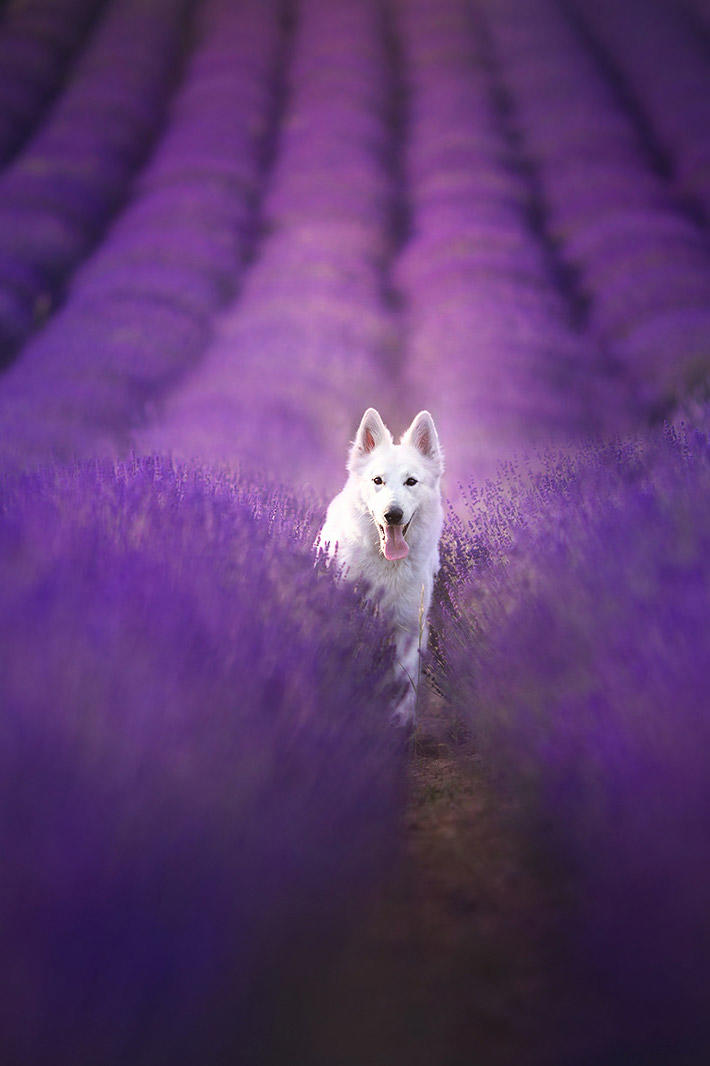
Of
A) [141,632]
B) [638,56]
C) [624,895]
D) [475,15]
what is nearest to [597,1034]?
[624,895]

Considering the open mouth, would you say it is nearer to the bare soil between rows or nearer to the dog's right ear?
the dog's right ear

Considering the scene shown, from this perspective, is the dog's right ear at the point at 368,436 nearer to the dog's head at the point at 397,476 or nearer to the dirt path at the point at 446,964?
the dog's head at the point at 397,476

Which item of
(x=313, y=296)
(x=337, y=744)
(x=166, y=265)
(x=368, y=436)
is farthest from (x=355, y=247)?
(x=337, y=744)

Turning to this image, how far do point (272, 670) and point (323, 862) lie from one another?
0.37 m

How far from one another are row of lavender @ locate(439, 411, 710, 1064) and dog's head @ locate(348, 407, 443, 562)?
90 cm

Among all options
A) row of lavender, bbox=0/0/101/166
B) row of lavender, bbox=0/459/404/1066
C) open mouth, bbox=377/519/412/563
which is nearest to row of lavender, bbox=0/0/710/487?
row of lavender, bbox=0/0/101/166

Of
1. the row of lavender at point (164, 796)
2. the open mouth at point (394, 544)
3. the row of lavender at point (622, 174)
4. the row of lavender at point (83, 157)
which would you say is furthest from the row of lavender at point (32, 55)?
the row of lavender at point (164, 796)

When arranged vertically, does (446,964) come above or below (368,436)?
below

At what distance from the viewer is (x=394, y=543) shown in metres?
3.06

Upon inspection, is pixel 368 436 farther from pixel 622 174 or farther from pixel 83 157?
pixel 83 157

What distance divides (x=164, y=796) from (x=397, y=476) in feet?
7.47

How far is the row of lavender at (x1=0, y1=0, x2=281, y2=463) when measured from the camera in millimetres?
4984

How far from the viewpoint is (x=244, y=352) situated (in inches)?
221

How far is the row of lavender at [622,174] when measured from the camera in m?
5.66
